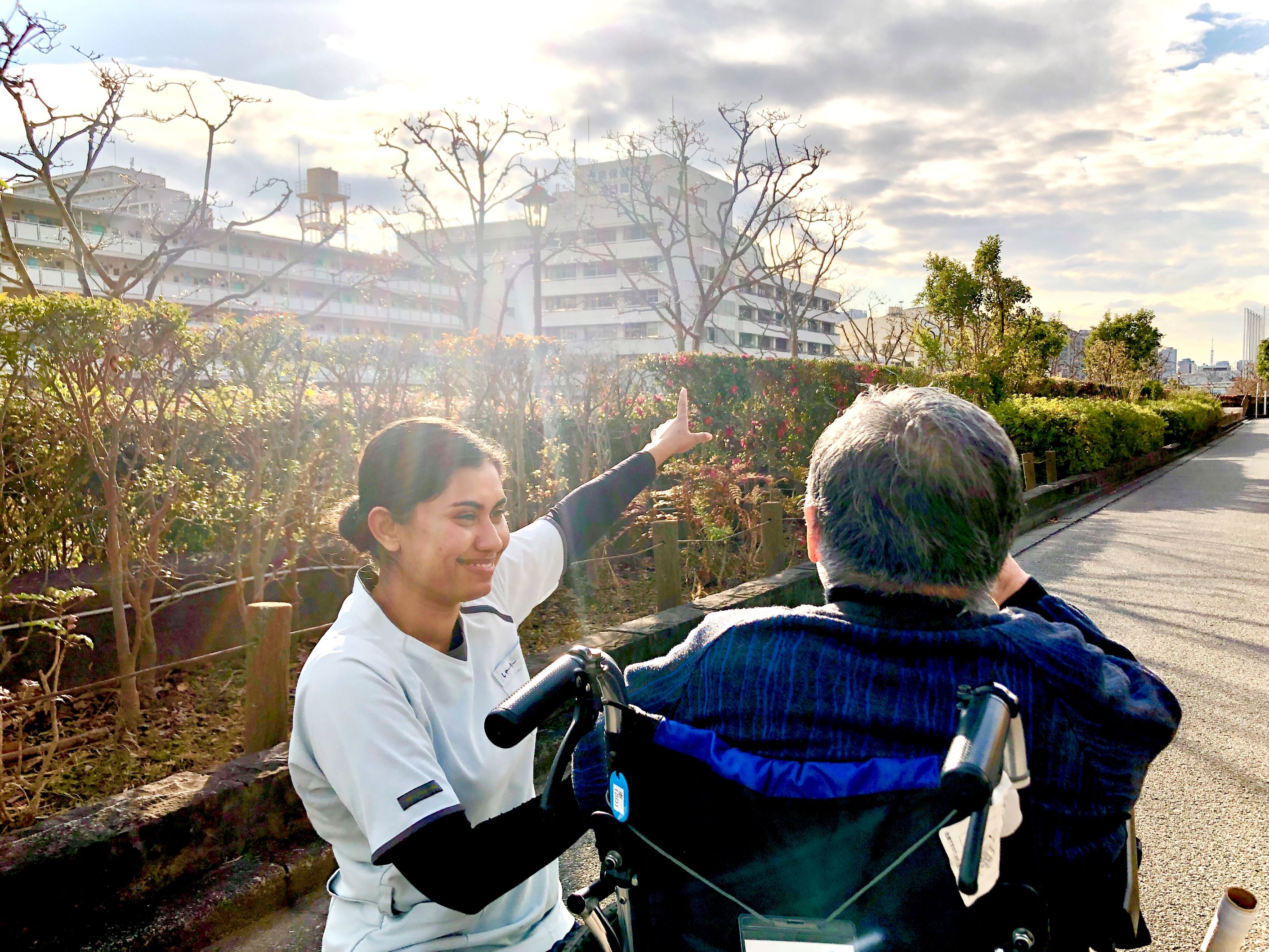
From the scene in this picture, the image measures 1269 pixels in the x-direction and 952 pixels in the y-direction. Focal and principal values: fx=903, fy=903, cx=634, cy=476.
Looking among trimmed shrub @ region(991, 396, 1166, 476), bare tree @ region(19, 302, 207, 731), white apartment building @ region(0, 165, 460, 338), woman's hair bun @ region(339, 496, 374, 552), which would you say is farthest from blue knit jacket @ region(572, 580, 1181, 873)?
white apartment building @ region(0, 165, 460, 338)

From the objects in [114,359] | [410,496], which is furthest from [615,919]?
[114,359]

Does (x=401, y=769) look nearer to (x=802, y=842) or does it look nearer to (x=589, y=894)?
(x=589, y=894)

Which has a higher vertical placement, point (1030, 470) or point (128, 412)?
point (128, 412)

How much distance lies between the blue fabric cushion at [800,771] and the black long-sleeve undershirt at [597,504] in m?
1.21

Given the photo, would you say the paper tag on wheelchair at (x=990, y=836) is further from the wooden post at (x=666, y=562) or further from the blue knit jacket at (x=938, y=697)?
the wooden post at (x=666, y=562)

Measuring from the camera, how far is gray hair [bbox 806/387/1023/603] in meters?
1.31

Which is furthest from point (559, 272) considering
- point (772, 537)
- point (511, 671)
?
point (511, 671)

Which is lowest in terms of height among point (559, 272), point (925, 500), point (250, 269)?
point (925, 500)

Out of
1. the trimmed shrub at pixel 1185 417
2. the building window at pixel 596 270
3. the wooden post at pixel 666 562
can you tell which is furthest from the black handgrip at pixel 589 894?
the building window at pixel 596 270

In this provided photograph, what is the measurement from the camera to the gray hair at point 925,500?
1.31 meters

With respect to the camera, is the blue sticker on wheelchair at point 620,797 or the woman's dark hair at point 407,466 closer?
the blue sticker on wheelchair at point 620,797

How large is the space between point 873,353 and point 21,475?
57.1ft

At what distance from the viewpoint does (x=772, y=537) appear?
666 centimetres

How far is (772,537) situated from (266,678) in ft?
13.8
